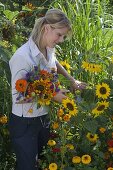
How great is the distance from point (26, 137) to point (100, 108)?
0.47 m

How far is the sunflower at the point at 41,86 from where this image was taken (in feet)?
6.81

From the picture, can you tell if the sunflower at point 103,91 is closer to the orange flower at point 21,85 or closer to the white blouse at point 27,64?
the white blouse at point 27,64

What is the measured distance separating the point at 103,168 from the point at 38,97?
26.3 inches

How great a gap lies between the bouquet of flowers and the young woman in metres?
0.07

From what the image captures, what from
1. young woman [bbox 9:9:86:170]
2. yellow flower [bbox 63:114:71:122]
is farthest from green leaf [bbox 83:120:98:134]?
young woman [bbox 9:9:86:170]

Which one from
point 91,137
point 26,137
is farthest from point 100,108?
point 26,137

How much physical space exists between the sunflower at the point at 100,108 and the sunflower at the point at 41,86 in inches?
13.3

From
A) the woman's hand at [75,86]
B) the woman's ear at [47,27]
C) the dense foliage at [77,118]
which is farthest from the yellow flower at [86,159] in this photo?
the woman's ear at [47,27]

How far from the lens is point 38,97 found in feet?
6.92

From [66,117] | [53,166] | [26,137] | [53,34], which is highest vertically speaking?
[53,34]

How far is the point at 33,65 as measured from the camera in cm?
221

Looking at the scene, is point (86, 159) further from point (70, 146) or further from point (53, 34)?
point (53, 34)

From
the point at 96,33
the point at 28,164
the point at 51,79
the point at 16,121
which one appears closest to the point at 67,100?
the point at 51,79

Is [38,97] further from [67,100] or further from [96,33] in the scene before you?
[96,33]
